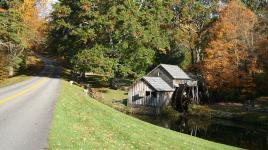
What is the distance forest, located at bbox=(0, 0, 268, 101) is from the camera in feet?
169

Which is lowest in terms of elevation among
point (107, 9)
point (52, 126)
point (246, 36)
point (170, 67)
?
point (52, 126)

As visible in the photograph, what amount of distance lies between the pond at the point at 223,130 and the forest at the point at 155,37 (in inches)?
378

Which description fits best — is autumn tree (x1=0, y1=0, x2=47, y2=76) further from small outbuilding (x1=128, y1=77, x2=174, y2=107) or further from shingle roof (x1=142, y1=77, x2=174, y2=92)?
shingle roof (x1=142, y1=77, x2=174, y2=92)

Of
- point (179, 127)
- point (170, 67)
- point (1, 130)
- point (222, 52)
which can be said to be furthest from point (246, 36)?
point (1, 130)

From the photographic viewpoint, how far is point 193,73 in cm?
6266

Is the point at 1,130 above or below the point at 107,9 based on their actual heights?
below

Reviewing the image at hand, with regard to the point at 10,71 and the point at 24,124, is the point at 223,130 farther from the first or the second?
the point at 10,71

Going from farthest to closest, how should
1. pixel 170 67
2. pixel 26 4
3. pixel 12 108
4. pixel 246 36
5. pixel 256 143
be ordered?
pixel 26 4 < pixel 170 67 < pixel 246 36 < pixel 256 143 < pixel 12 108

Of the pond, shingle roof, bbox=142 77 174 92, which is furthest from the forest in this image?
the pond

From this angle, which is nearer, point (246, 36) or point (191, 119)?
point (191, 119)

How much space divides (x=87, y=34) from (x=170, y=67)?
47.6 ft

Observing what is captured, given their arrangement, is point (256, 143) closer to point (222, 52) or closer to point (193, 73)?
point (222, 52)

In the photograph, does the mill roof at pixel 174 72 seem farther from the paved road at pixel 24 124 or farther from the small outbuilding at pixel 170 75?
the paved road at pixel 24 124

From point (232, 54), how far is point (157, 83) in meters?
11.4
